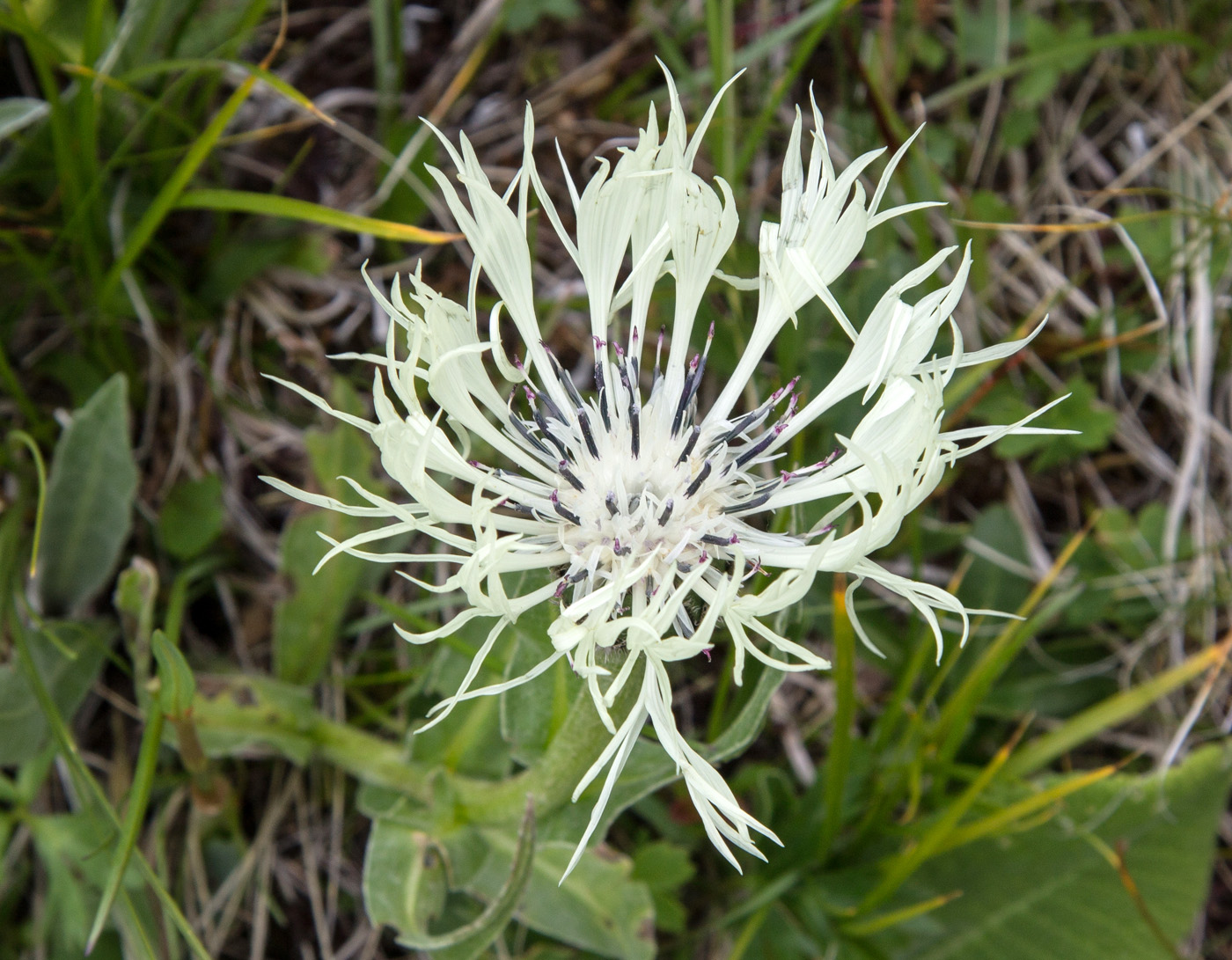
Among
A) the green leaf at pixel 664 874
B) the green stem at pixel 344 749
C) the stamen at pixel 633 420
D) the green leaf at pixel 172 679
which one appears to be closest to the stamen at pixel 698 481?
the stamen at pixel 633 420

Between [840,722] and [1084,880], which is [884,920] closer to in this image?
[840,722]

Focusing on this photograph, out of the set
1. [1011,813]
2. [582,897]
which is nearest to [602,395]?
[582,897]

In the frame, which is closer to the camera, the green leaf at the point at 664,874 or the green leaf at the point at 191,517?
the green leaf at the point at 664,874

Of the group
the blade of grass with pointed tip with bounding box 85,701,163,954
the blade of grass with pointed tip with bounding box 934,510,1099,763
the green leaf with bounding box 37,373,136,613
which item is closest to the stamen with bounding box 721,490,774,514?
the blade of grass with pointed tip with bounding box 934,510,1099,763

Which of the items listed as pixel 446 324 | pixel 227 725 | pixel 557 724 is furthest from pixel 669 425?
pixel 227 725

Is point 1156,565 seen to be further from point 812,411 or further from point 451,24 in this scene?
point 451,24

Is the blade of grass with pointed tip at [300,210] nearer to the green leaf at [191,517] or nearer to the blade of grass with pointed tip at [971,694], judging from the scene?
the green leaf at [191,517]
